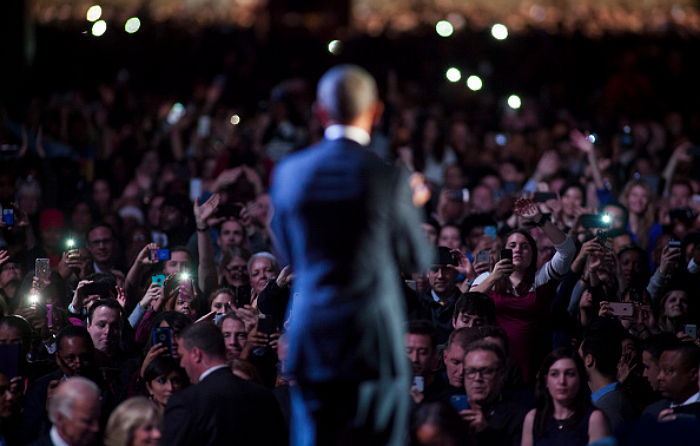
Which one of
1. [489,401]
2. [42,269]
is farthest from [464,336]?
[42,269]

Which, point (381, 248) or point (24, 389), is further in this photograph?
point (24, 389)

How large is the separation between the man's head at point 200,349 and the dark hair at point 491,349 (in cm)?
141

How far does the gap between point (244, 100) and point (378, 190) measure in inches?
558

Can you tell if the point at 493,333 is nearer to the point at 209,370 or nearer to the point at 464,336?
the point at 464,336

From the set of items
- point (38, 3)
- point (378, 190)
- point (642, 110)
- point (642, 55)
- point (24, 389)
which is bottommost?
point (24, 389)

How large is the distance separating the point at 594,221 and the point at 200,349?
13.5ft

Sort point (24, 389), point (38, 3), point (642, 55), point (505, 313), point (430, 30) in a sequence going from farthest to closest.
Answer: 1. point (38, 3)
2. point (430, 30)
3. point (642, 55)
4. point (505, 313)
5. point (24, 389)

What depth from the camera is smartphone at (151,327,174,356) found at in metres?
7.70

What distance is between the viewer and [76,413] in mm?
6355

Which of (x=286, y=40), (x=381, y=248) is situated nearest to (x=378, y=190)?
(x=381, y=248)

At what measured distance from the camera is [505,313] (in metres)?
8.67

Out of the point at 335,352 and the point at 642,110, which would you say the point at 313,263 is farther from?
the point at 642,110

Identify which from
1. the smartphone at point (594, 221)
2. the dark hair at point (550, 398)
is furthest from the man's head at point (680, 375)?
the smartphone at point (594, 221)

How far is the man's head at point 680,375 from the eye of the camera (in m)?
7.62
